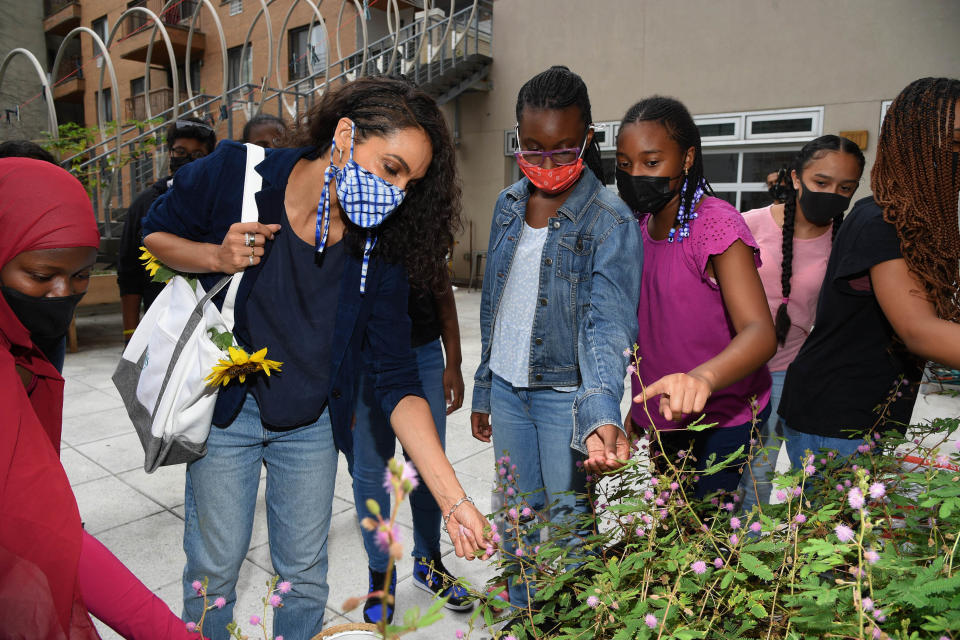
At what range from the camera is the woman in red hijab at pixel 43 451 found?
0.99 m

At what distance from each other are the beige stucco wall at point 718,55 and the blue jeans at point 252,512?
29.6 ft

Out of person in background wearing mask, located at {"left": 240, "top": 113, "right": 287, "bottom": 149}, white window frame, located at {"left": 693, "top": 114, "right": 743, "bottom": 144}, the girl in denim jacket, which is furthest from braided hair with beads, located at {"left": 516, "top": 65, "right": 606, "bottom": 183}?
white window frame, located at {"left": 693, "top": 114, "right": 743, "bottom": 144}

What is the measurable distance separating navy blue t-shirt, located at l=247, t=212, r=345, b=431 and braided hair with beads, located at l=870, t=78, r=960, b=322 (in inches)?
60.4

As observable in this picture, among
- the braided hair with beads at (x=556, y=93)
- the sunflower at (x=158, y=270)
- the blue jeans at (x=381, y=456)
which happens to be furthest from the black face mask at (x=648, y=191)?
the sunflower at (x=158, y=270)

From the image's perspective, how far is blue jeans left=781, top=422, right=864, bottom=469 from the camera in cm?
193

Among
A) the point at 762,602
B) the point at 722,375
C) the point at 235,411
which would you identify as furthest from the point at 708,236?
the point at 235,411

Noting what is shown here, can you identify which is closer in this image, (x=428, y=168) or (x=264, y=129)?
(x=428, y=168)

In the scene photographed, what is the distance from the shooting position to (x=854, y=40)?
28.0ft

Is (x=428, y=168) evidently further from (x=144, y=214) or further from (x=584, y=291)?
(x=144, y=214)

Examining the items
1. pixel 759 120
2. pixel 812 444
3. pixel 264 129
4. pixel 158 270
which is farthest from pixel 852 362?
pixel 759 120

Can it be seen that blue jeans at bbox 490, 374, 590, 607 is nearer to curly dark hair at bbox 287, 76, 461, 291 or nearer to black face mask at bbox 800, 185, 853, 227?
curly dark hair at bbox 287, 76, 461, 291

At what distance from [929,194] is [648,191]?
730mm

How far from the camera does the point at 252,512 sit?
5.80 ft

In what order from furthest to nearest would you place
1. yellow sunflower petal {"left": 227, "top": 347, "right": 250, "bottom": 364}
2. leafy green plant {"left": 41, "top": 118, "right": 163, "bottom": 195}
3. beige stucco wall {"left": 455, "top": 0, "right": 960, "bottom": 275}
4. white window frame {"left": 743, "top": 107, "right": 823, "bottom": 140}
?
white window frame {"left": 743, "top": 107, "right": 823, "bottom": 140}
beige stucco wall {"left": 455, "top": 0, "right": 960, "bottom": 275}
leafy green plant {"left": 41, "top": 118, "right": 163, "bottom": 195}
yellow sunflower petal {"left": 227, "top": 347, "right": 250, "bottom": 364}
